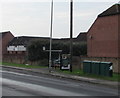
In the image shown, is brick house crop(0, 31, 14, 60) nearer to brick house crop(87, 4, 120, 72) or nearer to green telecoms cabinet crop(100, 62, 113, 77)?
brick house crop(87, 4, 120, 72)

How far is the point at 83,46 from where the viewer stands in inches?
2057

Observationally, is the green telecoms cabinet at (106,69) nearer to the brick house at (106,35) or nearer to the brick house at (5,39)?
the brick house at (106,35)

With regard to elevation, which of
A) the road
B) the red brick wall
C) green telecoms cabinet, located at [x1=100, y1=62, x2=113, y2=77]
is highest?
the red brick wall

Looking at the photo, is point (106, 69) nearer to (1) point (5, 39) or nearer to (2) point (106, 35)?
(2) point (106, 35)

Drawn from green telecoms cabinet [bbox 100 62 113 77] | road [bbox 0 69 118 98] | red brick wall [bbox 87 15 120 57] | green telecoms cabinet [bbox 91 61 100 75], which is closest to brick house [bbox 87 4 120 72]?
red brick wall [bbox 87 15 120 57]

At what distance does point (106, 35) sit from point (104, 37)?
1.75 feet

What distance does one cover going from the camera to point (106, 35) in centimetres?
4169

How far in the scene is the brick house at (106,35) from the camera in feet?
131

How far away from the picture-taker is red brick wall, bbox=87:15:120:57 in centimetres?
4012

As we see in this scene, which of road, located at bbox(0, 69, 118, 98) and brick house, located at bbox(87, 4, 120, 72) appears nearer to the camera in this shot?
road, located at bbox(0, 69, 118, 98)

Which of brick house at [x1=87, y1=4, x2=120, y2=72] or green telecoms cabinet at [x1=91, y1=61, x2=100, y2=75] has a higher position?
brick house at [x1=87, y1=4, x2=120, y2=72]

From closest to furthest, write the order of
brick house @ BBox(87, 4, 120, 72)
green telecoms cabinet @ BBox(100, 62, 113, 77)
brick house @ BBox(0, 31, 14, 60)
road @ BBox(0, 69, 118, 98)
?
road @ BBox(0, 69, 118, 98) < green telecoms cabinet @ BBox(100, 62, 113, 77) < brick house @ BBox(87, 4, 120, 72) < brick house @ BBox(0, 31, 14, 60)

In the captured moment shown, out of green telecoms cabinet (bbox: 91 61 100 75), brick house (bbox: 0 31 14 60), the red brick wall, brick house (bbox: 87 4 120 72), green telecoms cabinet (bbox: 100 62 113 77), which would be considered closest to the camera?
green telecoms cabinet (bbox: 100 62 113 77)

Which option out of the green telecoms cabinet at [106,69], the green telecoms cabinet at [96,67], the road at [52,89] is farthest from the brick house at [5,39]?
the road at [52,89]
